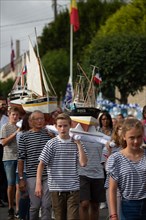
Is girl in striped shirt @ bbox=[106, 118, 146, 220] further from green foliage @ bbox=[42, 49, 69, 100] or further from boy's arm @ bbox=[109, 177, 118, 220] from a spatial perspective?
green foliage @ bbox=[42, 49, 69, 100]

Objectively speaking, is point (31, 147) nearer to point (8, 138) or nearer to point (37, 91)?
point (8, 138)

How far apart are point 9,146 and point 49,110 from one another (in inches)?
33.2

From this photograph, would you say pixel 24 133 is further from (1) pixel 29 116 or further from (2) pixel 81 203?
(2) pixel 81 203

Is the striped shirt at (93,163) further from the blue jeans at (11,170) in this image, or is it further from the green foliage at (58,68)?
the green foliage at (58,68)

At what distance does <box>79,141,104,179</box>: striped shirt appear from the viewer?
8742 millimetres

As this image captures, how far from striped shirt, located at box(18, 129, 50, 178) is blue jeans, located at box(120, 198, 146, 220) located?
10.3 feet

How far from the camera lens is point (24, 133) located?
8.83m

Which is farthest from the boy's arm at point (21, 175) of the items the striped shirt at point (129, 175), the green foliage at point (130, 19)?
the green foliage at point (130, 19)

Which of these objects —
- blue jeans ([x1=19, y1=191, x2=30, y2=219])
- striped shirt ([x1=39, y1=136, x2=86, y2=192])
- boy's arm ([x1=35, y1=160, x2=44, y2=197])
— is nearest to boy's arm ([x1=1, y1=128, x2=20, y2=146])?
blue jeans ([x1=19, y1=191, x2=30, y2=219])

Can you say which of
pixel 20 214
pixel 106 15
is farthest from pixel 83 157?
pixel 106 15

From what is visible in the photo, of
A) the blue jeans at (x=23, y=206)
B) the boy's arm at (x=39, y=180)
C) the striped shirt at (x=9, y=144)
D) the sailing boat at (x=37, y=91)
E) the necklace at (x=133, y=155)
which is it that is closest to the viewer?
the necklace at (x=133, y=155)

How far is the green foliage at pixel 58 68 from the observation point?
52844mm

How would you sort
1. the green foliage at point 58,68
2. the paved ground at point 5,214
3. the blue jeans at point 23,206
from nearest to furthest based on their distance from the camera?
the blue jeans at point 23,206 → the paved ground at point 5,214 → the green foliage at point 58,68

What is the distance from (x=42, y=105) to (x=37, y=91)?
1.44m
